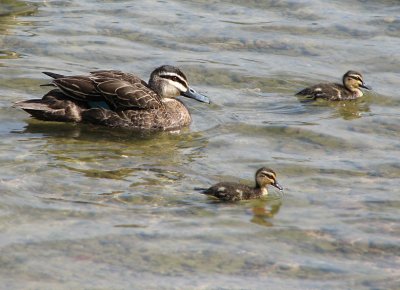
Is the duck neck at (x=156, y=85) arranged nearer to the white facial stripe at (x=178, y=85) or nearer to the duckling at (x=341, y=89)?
the white facial stripe at (x=178, y=85)

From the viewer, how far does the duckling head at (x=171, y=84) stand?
40.0ft

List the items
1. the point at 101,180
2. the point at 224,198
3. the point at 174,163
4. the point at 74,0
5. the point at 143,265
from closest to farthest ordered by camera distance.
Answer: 1. the point at 143,265
2. the point at 224,198
3. the point at 101,180
4. the point at 174,163
5. the point at 74,0

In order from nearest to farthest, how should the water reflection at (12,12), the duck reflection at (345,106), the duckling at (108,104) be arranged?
the duckling at (108,104)
the duck reflection at (345,106)
the water reflection at (12,12)

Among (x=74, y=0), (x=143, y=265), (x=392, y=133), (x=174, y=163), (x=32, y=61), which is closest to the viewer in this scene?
(x=143, y=265)

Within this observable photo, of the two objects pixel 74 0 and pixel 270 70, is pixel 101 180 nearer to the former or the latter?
pixel 270 70

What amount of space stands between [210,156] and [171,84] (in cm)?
169

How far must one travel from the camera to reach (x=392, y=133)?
11.7 m

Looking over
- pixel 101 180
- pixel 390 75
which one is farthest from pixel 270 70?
pixel 101 180

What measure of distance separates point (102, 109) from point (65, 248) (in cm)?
362

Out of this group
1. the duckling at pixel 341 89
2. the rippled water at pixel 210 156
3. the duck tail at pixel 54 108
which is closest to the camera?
the rippled water at pixel 210 156

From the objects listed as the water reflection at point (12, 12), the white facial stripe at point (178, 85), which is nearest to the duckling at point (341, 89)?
the white facial stripe at point (178, 85)

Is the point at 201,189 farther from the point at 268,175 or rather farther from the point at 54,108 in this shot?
the point at 54,108

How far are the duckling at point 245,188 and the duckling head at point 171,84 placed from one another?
2.66 m

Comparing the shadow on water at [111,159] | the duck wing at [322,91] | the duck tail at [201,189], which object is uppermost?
the duck wing at [322,91]
